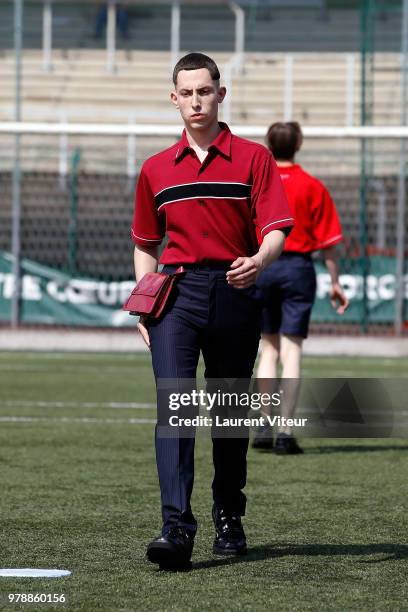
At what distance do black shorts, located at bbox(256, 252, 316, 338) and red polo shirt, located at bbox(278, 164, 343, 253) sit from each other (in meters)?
0.09

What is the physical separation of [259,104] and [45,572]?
18675 mm

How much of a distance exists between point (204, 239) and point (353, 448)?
4.03 metres

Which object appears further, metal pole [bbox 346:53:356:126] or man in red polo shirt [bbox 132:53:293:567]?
metal pole [bbox 346:53:356:126]

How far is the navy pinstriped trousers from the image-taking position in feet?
15.1

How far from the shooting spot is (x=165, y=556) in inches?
177

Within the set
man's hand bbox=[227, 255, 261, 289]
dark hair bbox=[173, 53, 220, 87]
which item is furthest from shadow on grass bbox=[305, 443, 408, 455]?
dark hair bbox=[173, 53, 220, 87]

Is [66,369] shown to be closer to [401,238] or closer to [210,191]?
[401,238]

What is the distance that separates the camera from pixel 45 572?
14.6ft

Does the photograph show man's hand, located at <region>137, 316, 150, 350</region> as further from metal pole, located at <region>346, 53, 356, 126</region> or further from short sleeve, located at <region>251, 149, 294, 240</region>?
metal pole, located at <region>346, 53, 356, 126</region>

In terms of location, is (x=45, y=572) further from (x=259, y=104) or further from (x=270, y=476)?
(x=259, y=104)

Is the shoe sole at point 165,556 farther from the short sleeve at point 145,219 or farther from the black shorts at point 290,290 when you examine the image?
the black shorts at point 290,290

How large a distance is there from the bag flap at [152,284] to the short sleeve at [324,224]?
3.52 meters

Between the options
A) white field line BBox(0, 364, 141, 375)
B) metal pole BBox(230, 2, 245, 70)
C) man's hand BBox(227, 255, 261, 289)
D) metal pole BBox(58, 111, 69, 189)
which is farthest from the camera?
metal pole BBox(230, 2, 245, 70)

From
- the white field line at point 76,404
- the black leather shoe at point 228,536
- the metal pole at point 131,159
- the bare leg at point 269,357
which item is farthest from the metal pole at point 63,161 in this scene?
the black leather shoe at point 228,536
